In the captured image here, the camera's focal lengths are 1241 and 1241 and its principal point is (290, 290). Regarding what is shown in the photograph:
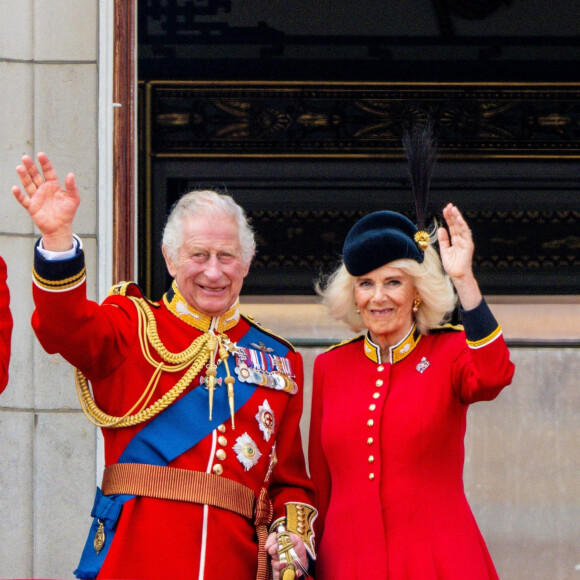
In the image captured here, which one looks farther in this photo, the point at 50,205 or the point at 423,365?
the point at 423,365

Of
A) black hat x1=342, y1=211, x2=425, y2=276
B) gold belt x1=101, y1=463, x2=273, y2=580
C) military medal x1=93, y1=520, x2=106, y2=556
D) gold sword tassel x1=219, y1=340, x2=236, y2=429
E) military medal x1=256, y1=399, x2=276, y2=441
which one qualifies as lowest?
military medal x1=93, y1=520, x2=106, y2=556

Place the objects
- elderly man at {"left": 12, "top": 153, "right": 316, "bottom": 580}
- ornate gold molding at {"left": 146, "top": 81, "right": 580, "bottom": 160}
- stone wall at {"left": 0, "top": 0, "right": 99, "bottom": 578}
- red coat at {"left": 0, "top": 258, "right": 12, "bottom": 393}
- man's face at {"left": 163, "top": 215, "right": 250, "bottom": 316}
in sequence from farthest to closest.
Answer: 1. ornate gold molding at {"left": 146, "top": 81, "right": 580, "bottom": 160}
2. stone wall at {"left": 0, "top": 0, "right": 99, "bottom": 578}
3. man's face at {"left": 163, "top": 215, "right": 250, "bottom": 316}
4. elderly man at {"left": 12, "top": 153, "right": 316, "bottom": 580}
5. red coat at {"left": 0, "top": 258, "right": 12, "bottom": 393}

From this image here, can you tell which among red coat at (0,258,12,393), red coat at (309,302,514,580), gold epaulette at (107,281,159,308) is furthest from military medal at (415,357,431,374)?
red coat at (0,258,12,393)

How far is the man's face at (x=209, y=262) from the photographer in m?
3.05

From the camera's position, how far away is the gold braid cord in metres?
2.99

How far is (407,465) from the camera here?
302 cm

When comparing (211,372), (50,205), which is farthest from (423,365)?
(50,205)

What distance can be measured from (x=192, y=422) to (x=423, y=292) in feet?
2.18

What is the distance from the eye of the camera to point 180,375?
3.07 meters

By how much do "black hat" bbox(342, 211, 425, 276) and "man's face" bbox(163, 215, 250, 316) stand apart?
288 mm

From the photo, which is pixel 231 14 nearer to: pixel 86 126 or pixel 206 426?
pixel 86 126

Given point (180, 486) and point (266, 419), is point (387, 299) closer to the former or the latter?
point (266, 419)

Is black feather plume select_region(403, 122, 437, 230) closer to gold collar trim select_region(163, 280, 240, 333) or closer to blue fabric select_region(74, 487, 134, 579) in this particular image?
gold collar trim select_region(163, 280, 240, 333)

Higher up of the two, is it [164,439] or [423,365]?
[423,365]
